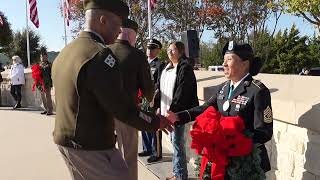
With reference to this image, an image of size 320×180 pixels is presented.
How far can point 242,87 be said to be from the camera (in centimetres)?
328

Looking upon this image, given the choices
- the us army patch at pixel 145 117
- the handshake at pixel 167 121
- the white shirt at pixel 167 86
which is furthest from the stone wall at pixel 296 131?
the white shirt at pixel 167 86

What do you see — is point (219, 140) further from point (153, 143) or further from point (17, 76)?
point (17, 76)

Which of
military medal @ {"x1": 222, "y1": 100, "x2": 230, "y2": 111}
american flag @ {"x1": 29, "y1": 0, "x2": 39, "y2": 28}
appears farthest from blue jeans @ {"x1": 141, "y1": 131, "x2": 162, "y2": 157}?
american flag @ {"x1": 29, "y1": 0, "x2": 39, "y2": 28}

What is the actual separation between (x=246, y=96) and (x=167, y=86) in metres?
2.42

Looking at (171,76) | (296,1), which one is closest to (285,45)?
(296,1)

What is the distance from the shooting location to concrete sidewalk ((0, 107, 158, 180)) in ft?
21.1

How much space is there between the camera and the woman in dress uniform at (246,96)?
3.05 m

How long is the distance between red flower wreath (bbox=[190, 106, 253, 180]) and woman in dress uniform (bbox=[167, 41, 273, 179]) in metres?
0.10

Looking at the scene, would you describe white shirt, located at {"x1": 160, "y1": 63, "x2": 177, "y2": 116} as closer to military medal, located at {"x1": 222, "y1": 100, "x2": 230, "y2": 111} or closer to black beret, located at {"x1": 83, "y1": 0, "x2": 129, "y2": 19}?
military medal, located at {"x1": 222, "y1": 100, "x2": 230, "y2": 111}

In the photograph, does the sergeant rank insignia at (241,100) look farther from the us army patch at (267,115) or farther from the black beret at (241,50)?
the black beret at (241,50)

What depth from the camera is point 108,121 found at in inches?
118

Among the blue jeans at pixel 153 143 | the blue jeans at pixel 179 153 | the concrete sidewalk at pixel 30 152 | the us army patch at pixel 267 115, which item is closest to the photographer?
the us army patch at pixel 267 115

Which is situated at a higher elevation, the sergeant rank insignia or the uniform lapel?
the uniform lapel

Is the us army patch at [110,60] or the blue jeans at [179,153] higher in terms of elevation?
the us army patch at [110,60]
